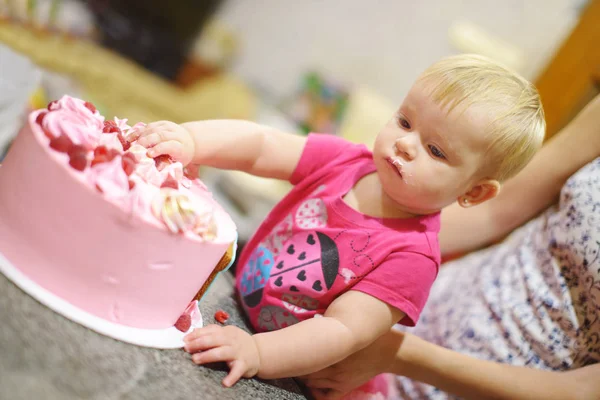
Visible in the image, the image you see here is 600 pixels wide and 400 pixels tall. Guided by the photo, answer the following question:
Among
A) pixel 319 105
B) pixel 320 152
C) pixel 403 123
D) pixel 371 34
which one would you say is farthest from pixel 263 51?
pixel 403 123

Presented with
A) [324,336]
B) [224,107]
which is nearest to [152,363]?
[324,336]

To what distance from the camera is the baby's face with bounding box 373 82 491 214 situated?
811mm

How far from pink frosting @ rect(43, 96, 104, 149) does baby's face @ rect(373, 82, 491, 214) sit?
42 centimetres

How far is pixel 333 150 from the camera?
38.6 inches

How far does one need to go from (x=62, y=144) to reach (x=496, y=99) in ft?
1.96

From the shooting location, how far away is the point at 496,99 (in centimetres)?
81

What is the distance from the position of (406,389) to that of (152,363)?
0.60 metres

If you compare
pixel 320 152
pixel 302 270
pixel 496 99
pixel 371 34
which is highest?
pixel 496 99

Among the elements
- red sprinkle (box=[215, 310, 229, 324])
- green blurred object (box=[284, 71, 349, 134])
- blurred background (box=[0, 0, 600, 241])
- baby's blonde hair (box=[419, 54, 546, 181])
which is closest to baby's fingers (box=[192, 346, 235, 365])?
red sprinkle (box=[215, 310, 229, 324])

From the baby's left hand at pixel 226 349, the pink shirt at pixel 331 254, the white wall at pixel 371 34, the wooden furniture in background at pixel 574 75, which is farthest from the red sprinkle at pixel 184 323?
the white wall at pixel 371 34

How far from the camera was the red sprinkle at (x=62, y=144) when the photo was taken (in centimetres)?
64

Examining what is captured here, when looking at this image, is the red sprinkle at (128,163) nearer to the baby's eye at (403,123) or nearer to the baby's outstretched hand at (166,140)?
the baby's outstretched hand at (166,140)

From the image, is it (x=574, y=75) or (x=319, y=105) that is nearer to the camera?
(x=574, y=75)

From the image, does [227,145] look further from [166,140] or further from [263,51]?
[263,51]
